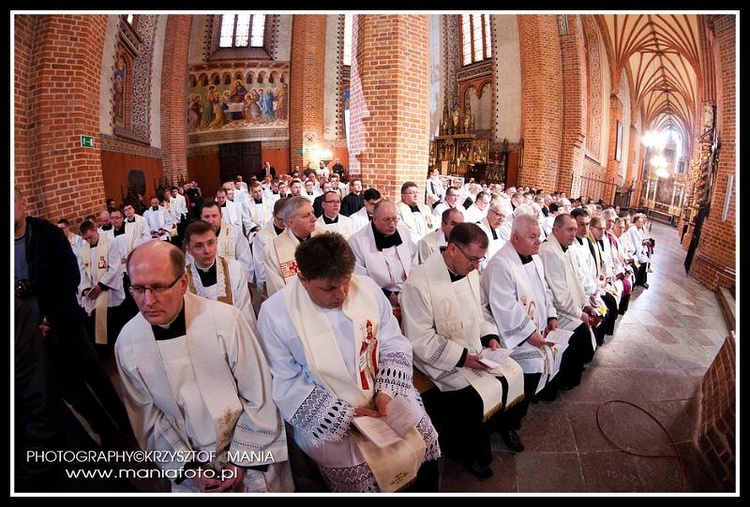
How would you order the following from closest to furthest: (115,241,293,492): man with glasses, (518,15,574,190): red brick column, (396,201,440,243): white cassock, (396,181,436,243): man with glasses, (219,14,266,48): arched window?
(115,241,293,492): man with glasses < (396,181,436,243): man with glasses < (396,201,440,243): white cassock < (518,15,574,190): red brick column < (219,14,266,48): arched window

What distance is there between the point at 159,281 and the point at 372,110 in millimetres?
5192

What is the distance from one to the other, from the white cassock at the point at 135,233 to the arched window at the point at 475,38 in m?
16.3

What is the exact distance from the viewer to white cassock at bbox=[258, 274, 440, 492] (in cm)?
167

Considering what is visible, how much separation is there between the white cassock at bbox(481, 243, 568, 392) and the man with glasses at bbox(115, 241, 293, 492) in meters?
1.86

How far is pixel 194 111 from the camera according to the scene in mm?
16219

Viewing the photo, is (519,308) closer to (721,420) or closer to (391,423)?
(721,420)

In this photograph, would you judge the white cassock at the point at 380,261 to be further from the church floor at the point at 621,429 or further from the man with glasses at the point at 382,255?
the church floor at the point at 621,429

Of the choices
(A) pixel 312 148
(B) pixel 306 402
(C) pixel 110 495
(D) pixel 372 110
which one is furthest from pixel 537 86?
(C) pixel 110 495

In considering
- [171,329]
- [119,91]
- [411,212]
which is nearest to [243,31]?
[119,91]

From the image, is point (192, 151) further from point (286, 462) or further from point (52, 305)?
point (286, 462)

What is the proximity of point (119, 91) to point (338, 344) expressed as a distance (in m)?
10.9

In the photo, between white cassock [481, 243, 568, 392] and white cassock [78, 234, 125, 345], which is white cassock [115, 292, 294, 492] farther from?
white cassock [78, 234, 125, 345]

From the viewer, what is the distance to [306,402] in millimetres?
1722

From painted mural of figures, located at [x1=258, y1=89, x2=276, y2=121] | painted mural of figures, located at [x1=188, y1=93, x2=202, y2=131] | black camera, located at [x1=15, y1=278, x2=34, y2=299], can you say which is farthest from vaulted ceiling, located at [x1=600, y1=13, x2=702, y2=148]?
painted mural of figures, located at [x1=188, y1=93, x2=202, y2=131]
